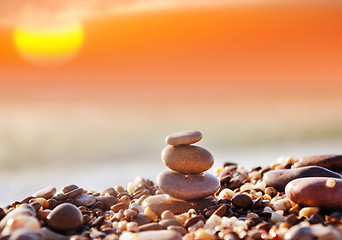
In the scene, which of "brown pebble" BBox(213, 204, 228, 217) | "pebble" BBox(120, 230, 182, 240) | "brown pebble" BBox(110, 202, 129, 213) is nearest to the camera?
"pebble" BBox(120, 230, 182, 240)

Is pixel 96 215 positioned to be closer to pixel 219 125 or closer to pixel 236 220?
pixel 236 220

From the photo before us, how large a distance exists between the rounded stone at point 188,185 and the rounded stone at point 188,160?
0.08 meters

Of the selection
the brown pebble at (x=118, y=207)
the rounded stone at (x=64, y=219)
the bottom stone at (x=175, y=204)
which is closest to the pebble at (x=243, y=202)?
the bottom stone at (x=175, y=204)

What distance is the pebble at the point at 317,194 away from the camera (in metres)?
3.48

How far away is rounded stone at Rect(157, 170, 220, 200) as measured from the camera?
4.04 metres

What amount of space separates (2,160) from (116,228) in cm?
812

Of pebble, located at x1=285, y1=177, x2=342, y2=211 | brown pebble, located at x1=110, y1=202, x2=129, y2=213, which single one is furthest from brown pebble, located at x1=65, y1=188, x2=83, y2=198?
pebble, located at x1=285, y1=177, x2=342, y2=211

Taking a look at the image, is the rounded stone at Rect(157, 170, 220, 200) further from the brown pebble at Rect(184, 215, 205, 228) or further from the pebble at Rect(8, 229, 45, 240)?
the pebble at Rect(8, 229, 45, 240)

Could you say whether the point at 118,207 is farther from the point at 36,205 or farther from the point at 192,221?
the point at 192,221

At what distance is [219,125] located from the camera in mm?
15711

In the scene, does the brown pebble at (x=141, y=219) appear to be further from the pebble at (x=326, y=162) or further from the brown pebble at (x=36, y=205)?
the pebble at (x=326, y=162)

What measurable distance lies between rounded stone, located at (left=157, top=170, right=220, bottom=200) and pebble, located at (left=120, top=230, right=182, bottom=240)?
3.14 feet

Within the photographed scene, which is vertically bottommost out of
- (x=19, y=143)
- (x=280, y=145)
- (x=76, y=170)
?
(x=280, y=145)

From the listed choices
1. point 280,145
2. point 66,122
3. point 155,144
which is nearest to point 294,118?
point 280,145
